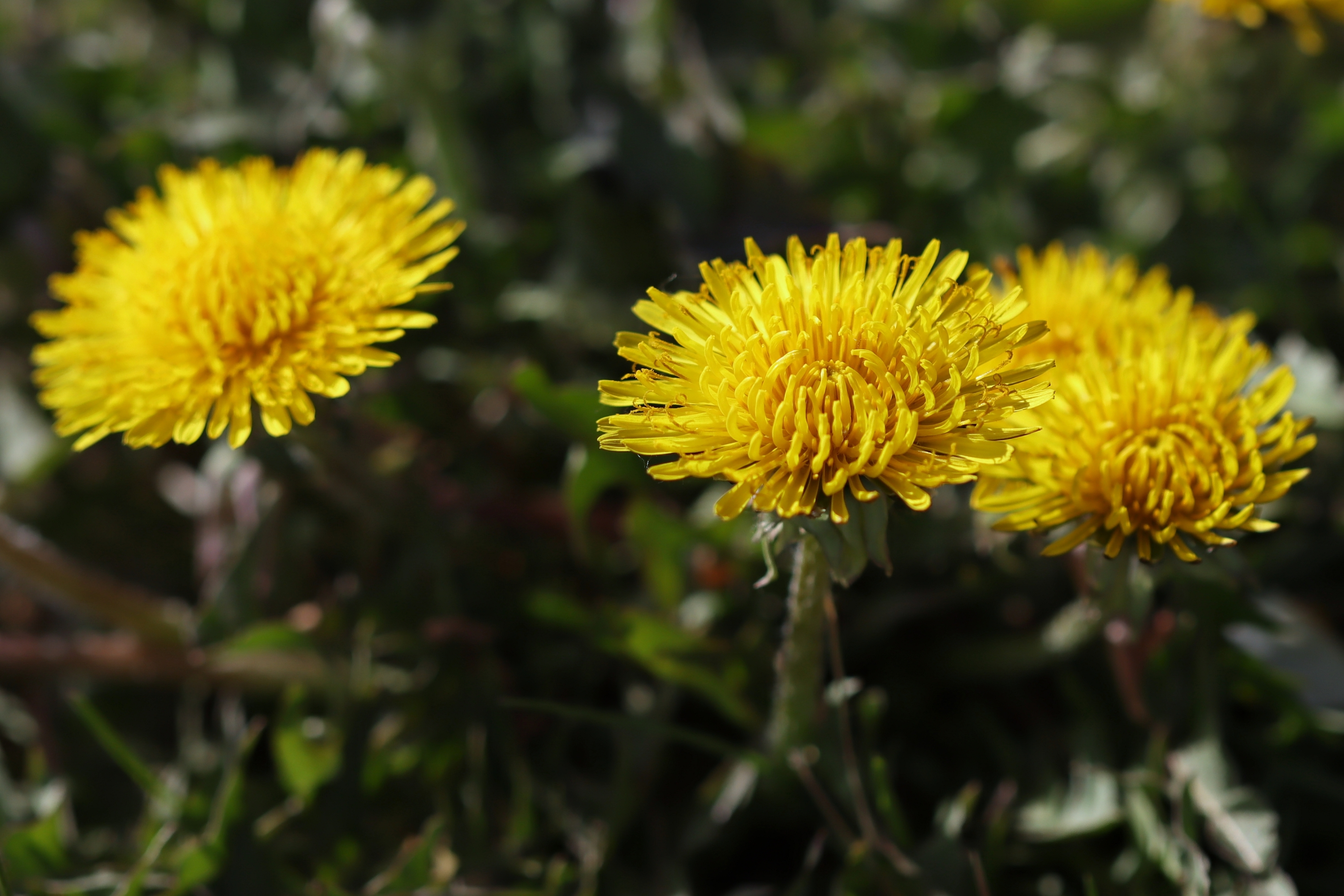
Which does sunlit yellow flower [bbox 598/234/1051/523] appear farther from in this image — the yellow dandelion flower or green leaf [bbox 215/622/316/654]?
green leaf [bbox 215/622/316/654]

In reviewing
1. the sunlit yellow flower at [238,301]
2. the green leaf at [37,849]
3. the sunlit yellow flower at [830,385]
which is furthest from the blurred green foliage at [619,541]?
the sunlit yellow flower at [238,301]

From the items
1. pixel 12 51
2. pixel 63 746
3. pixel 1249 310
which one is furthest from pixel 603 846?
pixel 12 51

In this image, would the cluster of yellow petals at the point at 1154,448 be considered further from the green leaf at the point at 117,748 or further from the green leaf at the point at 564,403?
the green leaf at the point at 117,748

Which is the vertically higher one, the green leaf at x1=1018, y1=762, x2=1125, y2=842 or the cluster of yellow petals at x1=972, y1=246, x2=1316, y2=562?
the cluster of yellow petals at x1=972, y1=246, x2=1316, y2=562

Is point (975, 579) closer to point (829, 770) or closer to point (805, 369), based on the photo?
point (829, 770)

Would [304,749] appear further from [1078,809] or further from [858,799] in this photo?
[1078,809]

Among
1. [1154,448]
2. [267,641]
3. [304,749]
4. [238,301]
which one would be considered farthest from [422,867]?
[1154,448]

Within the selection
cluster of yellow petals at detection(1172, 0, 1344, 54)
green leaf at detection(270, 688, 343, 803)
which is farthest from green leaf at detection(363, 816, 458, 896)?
cluster of yellow petals at detection(1172, 0, 1344, 54)
